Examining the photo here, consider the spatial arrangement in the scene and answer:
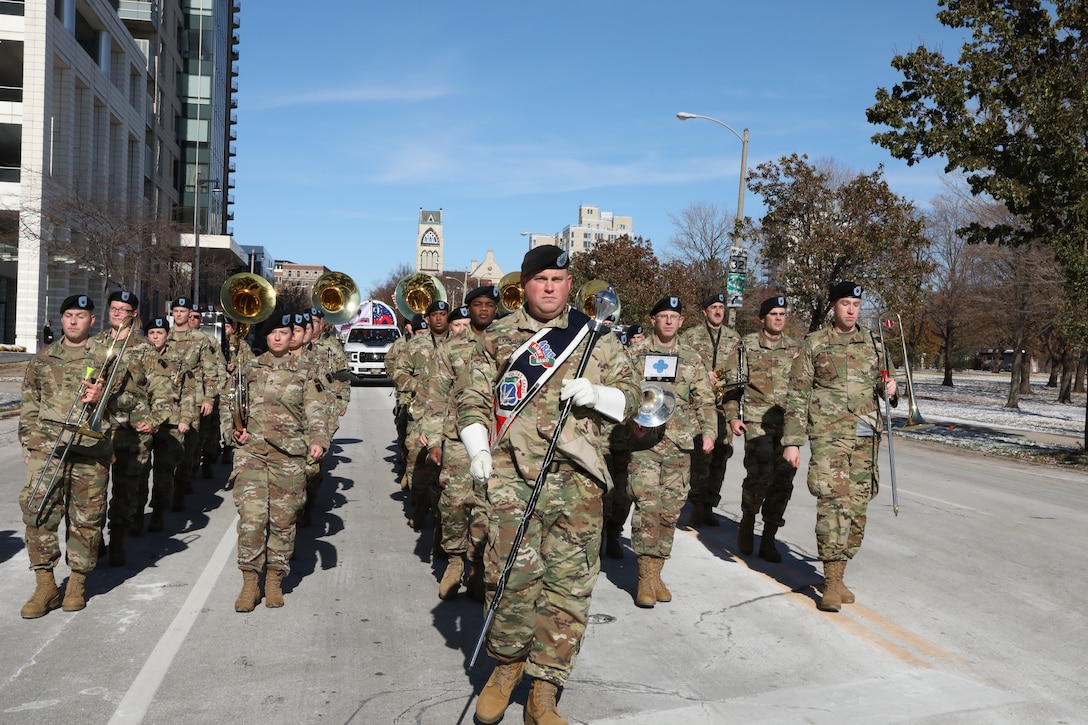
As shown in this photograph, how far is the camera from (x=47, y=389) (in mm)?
6027

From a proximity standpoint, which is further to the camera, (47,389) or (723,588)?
(723,588)

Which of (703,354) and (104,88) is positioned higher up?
(104,88)

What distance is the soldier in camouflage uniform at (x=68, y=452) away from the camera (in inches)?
231

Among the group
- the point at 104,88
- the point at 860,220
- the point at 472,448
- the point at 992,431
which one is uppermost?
the point at 104,88

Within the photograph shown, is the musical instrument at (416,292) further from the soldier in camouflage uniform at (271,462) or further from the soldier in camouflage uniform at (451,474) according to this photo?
the soldier in camouflage uniform at (271,462)

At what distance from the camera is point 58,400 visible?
6004mm

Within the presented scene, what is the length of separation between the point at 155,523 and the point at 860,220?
21830 millimetres

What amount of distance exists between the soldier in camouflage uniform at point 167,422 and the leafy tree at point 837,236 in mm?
19435

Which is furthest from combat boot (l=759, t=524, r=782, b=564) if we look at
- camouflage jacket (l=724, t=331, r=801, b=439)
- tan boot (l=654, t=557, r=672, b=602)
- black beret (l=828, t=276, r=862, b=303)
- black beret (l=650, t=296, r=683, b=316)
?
black beret (l=828, t=276, r=862, b=303)

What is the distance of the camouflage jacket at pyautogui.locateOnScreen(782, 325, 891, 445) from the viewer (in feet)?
21.7

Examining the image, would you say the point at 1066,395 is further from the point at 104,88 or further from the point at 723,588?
the point at 104,88

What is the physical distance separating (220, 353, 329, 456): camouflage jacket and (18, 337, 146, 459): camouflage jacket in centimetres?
82

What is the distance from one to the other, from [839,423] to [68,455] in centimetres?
513

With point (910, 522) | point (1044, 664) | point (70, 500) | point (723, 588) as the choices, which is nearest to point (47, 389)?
point (70, 500)
